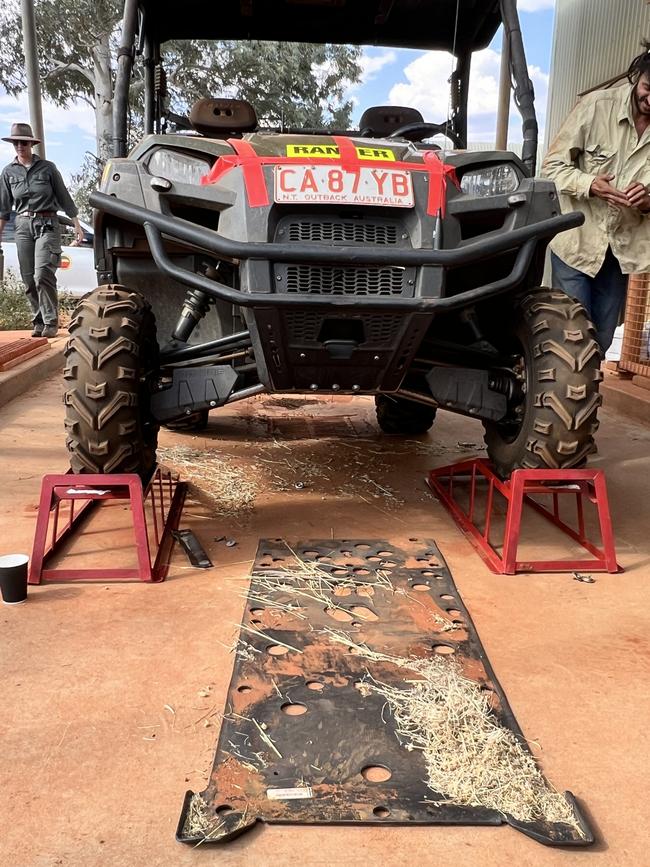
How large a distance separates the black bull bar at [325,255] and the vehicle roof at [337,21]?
1877 millimetres

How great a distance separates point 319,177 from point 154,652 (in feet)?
5.51

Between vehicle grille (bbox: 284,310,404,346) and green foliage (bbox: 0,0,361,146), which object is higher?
green foliage (bbox: 0,0,361,146)

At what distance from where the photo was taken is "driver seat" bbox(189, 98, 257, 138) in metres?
3.96

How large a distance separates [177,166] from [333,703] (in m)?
2.06

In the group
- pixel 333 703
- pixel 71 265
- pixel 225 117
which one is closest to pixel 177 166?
pixel 225 117

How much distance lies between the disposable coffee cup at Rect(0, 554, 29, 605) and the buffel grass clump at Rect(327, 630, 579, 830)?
1.23 meters

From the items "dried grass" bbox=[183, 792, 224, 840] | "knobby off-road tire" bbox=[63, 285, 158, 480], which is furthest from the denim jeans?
"dried grass" bbox=[183, 792, 224, 840]

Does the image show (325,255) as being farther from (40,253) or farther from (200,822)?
(40,253)

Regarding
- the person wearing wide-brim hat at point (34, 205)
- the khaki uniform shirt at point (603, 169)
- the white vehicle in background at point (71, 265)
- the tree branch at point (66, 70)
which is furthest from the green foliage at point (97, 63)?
the khaki uniform shirt at point (603, 169)

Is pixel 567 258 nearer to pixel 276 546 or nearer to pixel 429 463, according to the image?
pixel 429 463

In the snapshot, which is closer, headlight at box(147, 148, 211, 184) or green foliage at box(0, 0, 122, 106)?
headlight at box(147, 148, 211, 184)

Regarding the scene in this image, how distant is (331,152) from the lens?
9.18 ft

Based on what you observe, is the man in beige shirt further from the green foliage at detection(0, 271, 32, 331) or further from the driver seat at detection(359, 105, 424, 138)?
the green foliage at detection(0, 271, 32, 331)

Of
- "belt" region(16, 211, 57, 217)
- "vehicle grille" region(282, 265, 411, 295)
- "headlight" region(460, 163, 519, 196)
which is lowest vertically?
"vehicle grille" region(282, 265, 411, 295)
